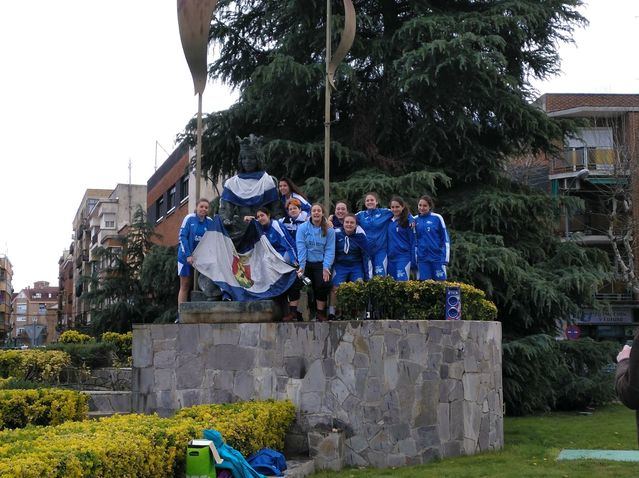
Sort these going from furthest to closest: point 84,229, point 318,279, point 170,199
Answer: point 84,229 < point 170,199 < point 318,279

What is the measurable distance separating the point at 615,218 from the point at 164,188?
19734mm

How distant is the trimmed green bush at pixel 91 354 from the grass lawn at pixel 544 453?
27.0 feet

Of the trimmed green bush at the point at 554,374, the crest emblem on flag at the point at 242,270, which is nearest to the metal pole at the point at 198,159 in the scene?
the crest emblem on flag at the point at 242,270

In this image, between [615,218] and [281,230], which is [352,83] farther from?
[615,218]

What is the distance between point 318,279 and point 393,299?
3.85 ft

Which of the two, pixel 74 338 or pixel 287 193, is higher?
pixel 287 193

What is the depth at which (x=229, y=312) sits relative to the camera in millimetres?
10805

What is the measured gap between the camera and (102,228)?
66.4 metres

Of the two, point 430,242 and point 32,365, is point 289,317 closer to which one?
point 430,242

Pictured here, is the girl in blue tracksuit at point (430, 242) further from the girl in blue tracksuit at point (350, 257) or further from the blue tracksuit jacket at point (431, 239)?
the girl in blue tracksuit at point (350, 257)

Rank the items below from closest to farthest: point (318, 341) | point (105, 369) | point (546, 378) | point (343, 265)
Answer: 1. point (318, 341)
2. point (343, 265)
3. point (105, 369)
4. point (546, 378)

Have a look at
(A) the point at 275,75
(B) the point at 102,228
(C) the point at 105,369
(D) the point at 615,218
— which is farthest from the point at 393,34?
(B) the point at 102,228

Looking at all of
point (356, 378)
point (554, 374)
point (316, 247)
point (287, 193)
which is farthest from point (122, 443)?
point (554, 374)

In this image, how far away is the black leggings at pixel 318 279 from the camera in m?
10.8
